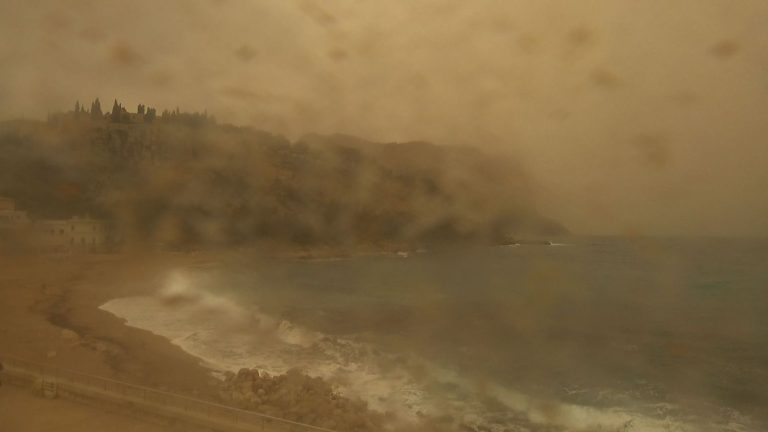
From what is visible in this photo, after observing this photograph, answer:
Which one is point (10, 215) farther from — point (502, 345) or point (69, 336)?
point (502, 345)

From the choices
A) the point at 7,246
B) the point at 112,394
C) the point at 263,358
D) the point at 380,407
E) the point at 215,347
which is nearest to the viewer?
the point at 112,394

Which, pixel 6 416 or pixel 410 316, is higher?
pixel 6 416

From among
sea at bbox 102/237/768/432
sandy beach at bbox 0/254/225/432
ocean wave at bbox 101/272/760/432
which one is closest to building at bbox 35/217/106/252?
sandy beach at bbox 0/254/225/432

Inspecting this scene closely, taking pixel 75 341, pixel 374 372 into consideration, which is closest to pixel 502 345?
pixel 374 372

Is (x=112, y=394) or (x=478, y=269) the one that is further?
(x=478, y=269)

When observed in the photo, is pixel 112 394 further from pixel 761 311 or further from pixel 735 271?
pixel 735 271

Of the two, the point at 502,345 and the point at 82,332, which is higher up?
the point at 82,332

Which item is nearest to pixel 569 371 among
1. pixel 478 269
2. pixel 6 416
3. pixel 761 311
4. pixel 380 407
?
pixel 380 407
